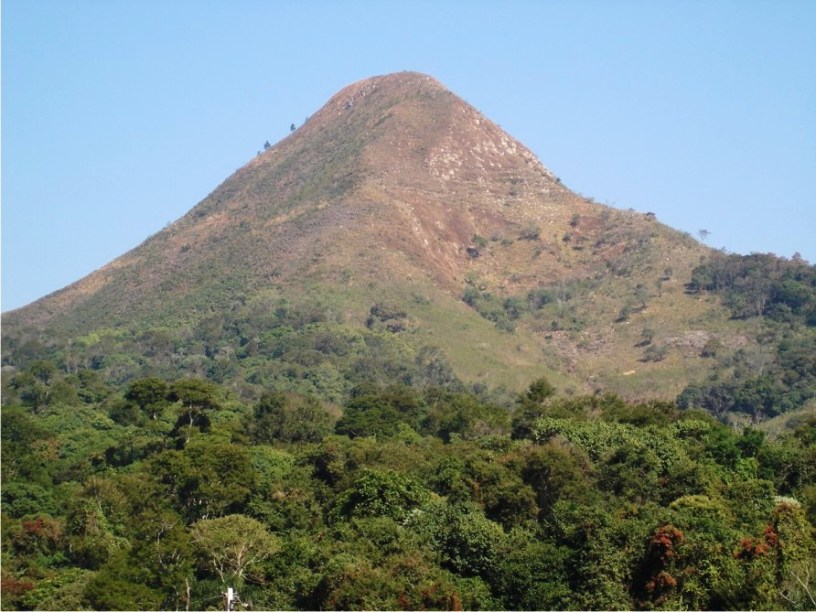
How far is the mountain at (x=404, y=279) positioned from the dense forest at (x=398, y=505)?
2934cm

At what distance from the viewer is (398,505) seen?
45.1m

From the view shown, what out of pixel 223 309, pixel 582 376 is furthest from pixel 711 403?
pixel 223 309

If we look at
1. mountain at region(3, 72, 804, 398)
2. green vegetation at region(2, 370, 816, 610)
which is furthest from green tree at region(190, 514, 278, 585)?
mountain at region(3, 72, 804, 398)

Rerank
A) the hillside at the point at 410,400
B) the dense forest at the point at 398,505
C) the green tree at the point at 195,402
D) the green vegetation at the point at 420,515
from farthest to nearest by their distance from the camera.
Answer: the green tree at the point at 195,402
the hillside at the point at 410,400
the dense forest at the point at 398,505
the green vegetation at the point at 420,515

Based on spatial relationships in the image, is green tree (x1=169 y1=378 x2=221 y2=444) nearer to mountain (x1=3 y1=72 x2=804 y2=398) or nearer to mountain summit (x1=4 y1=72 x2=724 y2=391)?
mountain (x1=3 y1=72 x2=804 y2=398)

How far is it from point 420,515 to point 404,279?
80.7m

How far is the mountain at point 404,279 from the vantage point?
11050 centimetres

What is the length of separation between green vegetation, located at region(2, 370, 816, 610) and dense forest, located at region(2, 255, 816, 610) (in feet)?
0.28

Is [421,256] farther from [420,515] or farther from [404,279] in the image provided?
[420,515]

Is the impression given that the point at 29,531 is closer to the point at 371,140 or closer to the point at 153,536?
the point at 153,536

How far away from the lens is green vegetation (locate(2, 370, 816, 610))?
37.8m

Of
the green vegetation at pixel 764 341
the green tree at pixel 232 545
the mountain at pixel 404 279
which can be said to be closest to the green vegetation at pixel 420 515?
the green tree at pixel 232 545

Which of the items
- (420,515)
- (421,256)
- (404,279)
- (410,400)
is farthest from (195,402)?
(421,256)

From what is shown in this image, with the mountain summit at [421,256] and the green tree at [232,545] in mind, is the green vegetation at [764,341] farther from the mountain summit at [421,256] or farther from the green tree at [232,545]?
the green tree at [232,545]
